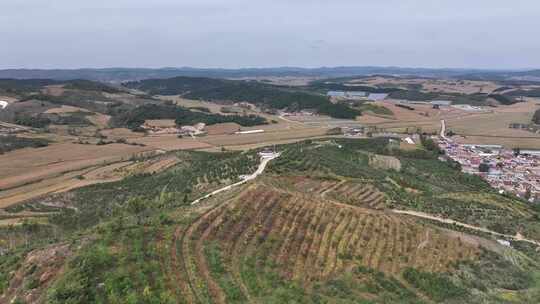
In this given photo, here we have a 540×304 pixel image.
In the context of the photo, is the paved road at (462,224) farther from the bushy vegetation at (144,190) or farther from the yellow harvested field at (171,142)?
the yellow harvested field at (171,142)

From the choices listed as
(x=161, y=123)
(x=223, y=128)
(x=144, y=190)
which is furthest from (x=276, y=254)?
(x=161, y=123)

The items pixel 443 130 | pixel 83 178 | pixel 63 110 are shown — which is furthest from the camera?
pixel 63 110

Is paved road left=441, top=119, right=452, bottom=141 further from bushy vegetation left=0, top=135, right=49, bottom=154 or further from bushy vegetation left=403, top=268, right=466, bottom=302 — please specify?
A: bushy vegetation left=0, top=135, right=49, bottom=154

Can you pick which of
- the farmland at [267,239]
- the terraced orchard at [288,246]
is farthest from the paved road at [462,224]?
the terraced orchard at [288,246]

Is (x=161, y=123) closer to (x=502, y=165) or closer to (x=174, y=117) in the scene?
(x=174, y=117)

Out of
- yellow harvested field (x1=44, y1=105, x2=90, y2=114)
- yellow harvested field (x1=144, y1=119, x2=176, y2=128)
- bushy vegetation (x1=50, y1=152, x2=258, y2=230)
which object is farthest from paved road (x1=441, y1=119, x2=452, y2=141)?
yellow harvested field (x1=44, y1=105, x2=90, y2=114)

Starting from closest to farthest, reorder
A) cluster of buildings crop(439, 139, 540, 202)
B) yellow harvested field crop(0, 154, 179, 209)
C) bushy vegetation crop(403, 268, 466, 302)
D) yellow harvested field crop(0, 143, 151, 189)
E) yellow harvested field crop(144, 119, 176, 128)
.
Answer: bushy vegetation crop(403, 268, 466, 302) → yellow harvested field crop(0, 154, 179, 209) → yellow harvested field crop(0, 143, 151, 189) → cluster of buildings crop(439, 139, 540, 202) → yellow harvested field crop(144, 119, 176, 128)

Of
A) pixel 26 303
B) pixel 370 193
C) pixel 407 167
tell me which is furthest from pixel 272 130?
pixel 26 303
